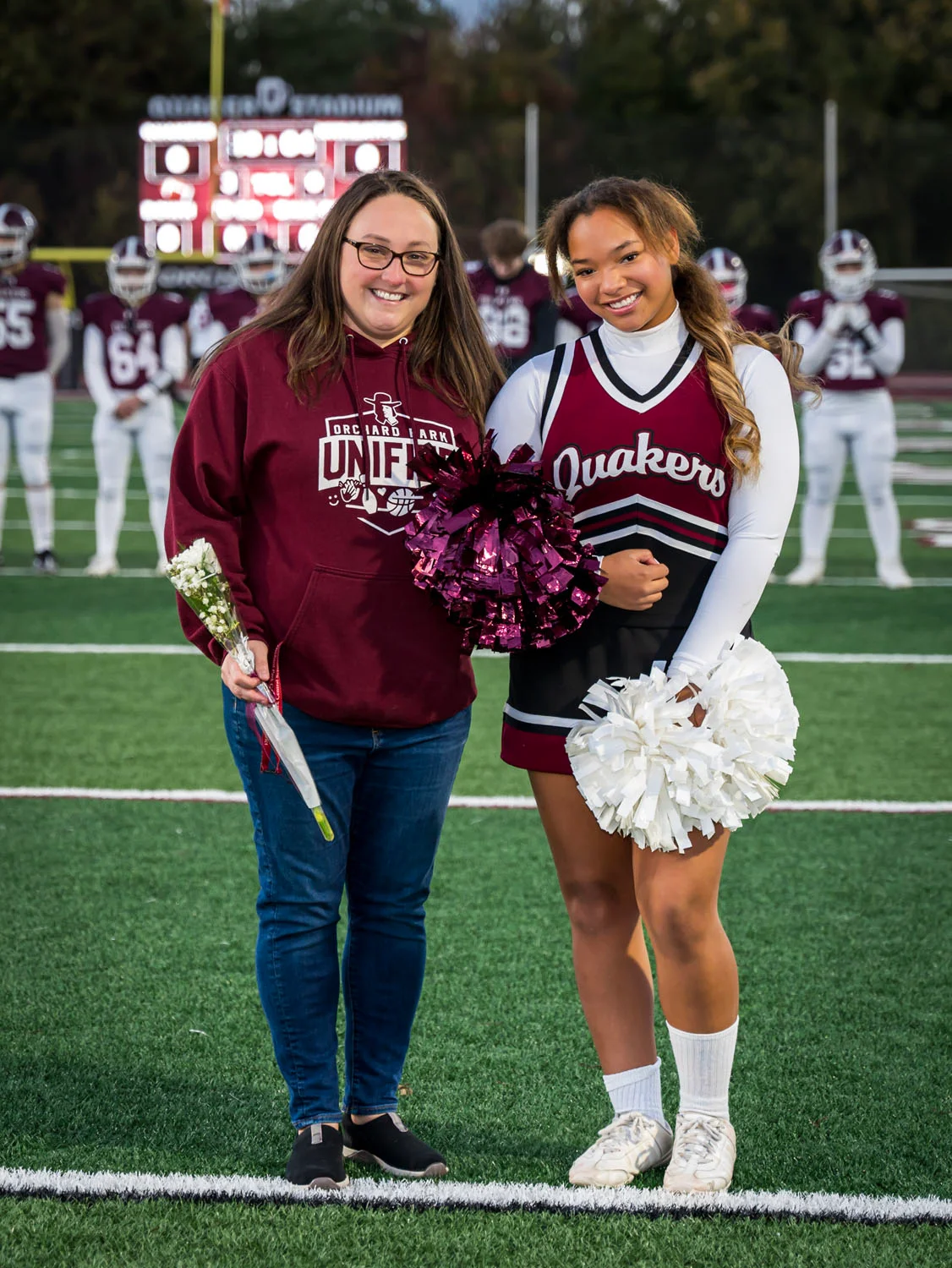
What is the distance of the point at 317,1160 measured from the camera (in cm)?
262

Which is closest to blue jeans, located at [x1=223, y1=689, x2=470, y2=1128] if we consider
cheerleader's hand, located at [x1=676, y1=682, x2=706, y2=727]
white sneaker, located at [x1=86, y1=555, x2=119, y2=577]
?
cheerleader's hand, located at [x1=676, y1=682, x2=706, y2=727]

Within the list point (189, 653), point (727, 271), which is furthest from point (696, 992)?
point (727, 271)

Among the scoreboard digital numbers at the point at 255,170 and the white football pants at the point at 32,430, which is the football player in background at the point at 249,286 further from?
the scoreboard digital numbers at the point at 255,170

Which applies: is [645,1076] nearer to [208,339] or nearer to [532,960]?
[532,960]

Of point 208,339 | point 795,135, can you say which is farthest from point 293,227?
point 795,135

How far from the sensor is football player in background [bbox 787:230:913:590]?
920 cm

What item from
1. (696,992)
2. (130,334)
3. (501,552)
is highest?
(130,334)

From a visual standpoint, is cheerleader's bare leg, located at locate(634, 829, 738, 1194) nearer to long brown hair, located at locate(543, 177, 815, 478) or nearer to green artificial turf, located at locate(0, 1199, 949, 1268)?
green artificial turf, located at locate(0, 1199, 949, 1268)

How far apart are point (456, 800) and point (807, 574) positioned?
16.5 feet

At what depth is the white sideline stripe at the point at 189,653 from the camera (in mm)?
7246

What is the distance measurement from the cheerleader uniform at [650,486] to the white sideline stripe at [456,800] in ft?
7.99

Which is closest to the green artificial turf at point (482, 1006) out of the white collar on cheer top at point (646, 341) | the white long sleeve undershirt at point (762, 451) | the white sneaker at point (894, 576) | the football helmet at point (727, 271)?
the white long sleeve undershirt at point (762, 451)

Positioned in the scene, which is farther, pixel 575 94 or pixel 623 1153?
pixel 575 94

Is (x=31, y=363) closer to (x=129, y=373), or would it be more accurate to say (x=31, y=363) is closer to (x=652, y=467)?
(x=129, y=373)
